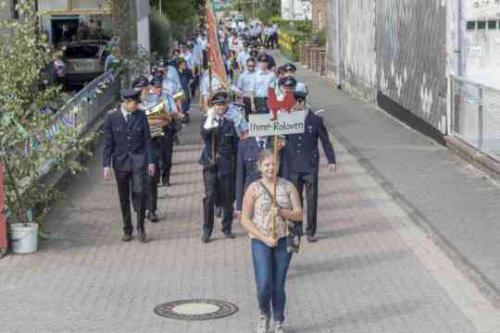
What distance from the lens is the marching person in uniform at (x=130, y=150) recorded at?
13633 mm

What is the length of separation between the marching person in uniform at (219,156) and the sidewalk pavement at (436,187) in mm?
2356

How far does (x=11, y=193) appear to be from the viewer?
13289mm

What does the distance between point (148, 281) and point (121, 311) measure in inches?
46.3

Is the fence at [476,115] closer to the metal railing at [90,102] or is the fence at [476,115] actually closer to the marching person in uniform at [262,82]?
the marching person in uniform at [262,82]

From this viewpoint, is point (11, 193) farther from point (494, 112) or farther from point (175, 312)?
point (494, 112)

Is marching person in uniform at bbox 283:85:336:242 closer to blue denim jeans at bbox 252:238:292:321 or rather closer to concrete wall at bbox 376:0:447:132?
blue denim jeans at bbox 252:238:292:321

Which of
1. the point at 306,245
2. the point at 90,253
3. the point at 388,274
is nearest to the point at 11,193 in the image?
the point at 90,253

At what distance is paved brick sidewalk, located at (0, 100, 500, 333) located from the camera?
10.2m

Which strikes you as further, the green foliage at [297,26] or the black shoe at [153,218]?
the green foliage at [297,26]

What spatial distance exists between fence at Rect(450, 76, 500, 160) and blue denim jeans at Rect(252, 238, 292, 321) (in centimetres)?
850

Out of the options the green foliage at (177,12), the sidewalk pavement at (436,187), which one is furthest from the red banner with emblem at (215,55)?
the green foliage at (177,12)

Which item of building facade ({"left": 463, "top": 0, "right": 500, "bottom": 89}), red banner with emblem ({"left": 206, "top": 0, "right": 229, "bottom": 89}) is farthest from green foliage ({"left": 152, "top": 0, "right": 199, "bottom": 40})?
red banner with emblem ({"left": 206, "top": 0, "right": 229, "bottom": 89})

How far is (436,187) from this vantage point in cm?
1666

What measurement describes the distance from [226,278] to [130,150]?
2.52 meters
